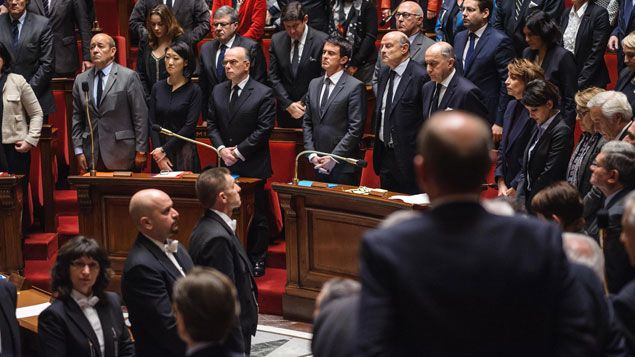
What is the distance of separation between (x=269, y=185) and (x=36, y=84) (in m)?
1.79

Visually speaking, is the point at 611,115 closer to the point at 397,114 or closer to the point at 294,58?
the point at 397,114

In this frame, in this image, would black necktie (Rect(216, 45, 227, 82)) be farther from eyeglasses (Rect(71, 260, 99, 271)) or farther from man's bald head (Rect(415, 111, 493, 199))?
man's bald head (Rect(415, 111, 493, 199))

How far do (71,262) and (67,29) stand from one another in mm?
4459

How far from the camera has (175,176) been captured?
5.98 meters

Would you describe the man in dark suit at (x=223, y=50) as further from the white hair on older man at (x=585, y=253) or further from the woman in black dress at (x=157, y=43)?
the white hair on older man at (x=585, y=253)

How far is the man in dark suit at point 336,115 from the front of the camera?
603cm

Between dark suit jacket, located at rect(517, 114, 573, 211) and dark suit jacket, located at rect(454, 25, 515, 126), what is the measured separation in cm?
119

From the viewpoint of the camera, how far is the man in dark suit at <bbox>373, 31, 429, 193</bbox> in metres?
5.86

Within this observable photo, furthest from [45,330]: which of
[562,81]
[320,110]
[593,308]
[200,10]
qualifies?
[200,10]

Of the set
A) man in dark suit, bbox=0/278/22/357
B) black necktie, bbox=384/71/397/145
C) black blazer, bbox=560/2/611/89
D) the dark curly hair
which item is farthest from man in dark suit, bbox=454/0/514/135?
man in dark suit, bbox=0/278/22/357

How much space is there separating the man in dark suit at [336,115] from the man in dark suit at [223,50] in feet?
2.63

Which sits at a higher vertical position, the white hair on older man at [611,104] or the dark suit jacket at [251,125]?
the white hair on older man at [611,104]

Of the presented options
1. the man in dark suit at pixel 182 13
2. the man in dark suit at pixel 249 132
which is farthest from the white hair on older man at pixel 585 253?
the man in dark suit at pixel 182 13

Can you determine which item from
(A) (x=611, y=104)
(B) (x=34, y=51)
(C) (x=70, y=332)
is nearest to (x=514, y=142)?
(A) (x=611, y=104)
